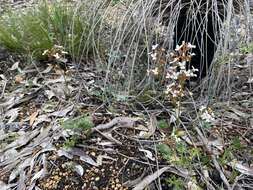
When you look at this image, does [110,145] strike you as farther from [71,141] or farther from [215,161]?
[215,161]

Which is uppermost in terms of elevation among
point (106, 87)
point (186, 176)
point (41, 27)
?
point (41, 27)

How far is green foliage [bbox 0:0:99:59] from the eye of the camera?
106 inches

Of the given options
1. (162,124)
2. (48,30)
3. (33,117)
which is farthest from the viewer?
(48,30)

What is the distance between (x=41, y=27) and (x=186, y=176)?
1.39 m

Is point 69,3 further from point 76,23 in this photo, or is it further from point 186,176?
point 186,176

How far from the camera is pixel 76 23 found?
277 cm

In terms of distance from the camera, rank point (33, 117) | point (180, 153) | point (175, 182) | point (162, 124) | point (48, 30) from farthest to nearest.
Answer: point (48, 30) < point (33, 117) < point (162, 124) < point (180, 153) < point (175, 182)

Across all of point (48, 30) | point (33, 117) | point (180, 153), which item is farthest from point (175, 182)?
point (48, 30)

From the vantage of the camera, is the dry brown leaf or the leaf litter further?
the dry brown leaf

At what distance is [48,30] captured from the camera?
279 centimetres

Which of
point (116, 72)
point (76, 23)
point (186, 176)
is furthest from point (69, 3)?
point (186, 176)

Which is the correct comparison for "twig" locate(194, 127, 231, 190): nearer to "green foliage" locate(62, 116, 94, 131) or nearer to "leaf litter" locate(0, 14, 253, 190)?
"leaf litter" locate(0, 14, 253, 190)

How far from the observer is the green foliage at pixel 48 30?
8.87 ft

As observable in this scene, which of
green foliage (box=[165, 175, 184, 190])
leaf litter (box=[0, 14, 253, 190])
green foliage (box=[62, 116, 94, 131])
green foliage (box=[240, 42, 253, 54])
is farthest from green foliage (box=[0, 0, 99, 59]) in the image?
green foliage (box=[165, 175, 184, 190])
